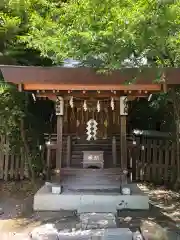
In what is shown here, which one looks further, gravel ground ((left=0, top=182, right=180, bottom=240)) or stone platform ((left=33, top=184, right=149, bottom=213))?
stone platform ((left=33, top=184, right=149, bottom=213))

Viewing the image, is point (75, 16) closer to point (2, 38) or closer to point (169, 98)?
point (2, 38)

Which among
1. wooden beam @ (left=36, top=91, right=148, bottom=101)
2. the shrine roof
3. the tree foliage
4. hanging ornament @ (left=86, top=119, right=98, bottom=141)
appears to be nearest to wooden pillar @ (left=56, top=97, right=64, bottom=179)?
wooden beam @ (left=36, top=91, right=148, bottom=101)

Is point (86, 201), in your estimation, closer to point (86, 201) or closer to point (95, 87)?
point (86, 201)

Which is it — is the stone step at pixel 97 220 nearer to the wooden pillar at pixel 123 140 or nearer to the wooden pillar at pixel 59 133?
the wooden pillar at pixel 123 140

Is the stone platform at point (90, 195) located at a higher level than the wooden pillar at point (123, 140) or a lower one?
lower

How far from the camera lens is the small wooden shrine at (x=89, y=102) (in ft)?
24.5

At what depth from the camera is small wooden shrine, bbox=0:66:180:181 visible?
7457mm

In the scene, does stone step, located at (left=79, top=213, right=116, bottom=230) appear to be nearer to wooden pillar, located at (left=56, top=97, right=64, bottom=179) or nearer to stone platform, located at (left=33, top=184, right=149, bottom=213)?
stone platform, located at (left=33, top=184, right=149, bottom=213)

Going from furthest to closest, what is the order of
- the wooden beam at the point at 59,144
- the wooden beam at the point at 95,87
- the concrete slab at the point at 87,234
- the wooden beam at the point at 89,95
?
the wooden beam at the point at 59,144 < the wooden beam at the point at 89,95 < the wooden beam at the point at 95,87 < the concrete slab at the point at 87,234

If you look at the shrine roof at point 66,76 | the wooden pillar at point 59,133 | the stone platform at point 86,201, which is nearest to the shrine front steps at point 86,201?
the stone platform at point 86,201

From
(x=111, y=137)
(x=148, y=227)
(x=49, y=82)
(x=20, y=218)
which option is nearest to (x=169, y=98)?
(x=111, y=137)

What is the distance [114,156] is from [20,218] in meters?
2.70

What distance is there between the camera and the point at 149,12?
17.9ft

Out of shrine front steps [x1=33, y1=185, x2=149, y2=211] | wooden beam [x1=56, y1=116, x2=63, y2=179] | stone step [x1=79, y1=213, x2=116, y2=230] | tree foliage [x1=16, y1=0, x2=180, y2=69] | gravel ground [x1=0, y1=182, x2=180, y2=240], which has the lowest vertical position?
gravel ground [x1=0, y1=182, x2=180, y2=240]
